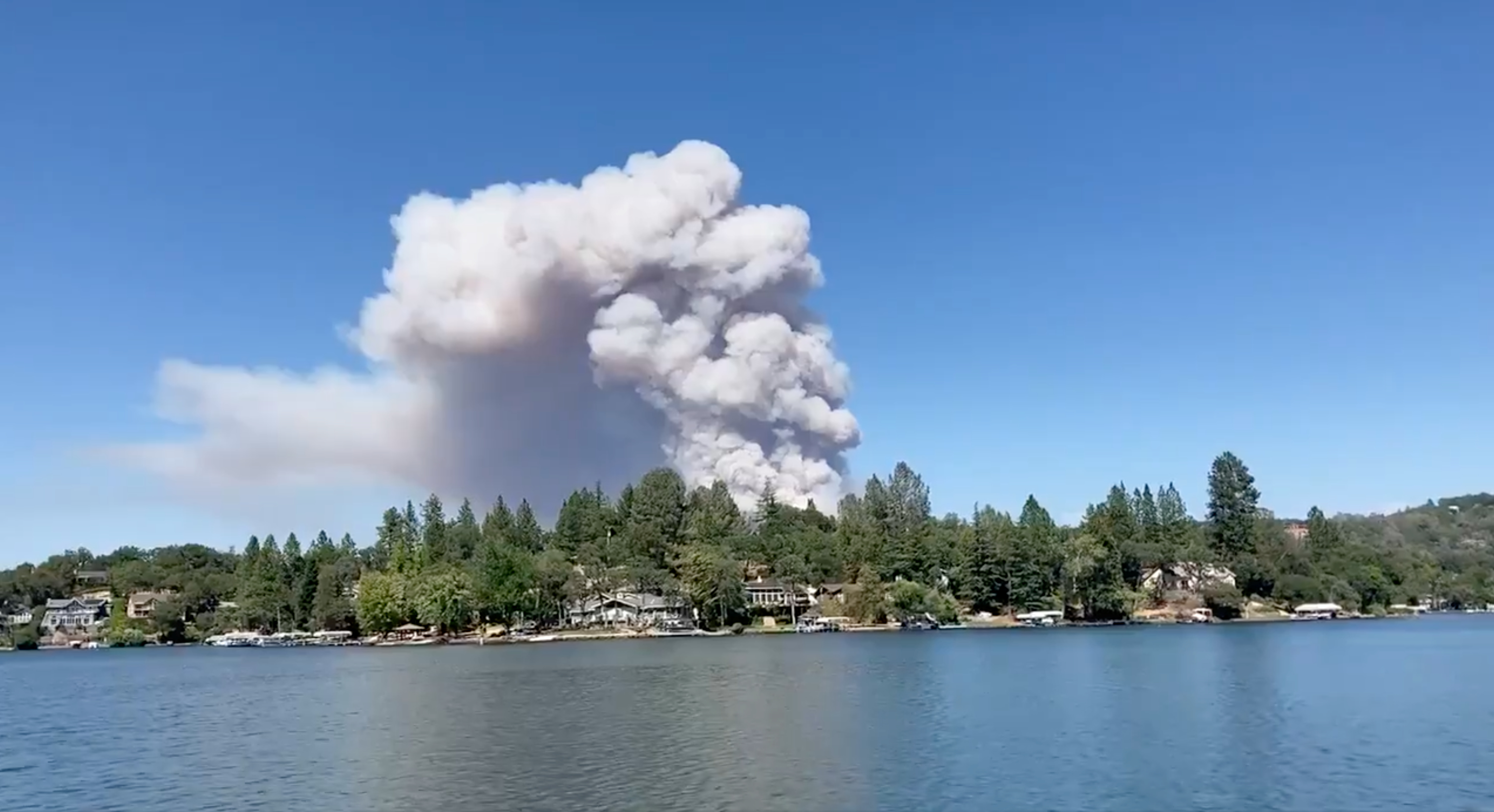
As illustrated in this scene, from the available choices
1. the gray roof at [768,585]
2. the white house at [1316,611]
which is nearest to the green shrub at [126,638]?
the gray roof at [768,585]

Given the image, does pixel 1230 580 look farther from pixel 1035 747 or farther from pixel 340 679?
pixel 1035 747

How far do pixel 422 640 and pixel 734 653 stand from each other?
58.8m

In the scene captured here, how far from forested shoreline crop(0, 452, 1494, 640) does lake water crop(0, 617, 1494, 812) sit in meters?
60.9

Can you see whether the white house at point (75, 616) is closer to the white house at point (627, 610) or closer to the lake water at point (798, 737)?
the white house at point (627, 610)

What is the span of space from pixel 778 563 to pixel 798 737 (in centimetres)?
12286

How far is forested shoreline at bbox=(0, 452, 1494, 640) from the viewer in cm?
13725

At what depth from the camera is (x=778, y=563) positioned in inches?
6280

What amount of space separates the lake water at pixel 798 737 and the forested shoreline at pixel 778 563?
60.9 metres

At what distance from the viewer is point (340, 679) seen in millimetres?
74312

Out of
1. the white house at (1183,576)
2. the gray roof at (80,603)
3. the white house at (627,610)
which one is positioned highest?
the gray roof at (80,603)

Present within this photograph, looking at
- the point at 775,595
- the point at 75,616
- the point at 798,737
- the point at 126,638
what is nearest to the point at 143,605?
the point at 75,616

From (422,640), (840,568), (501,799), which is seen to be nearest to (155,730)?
(501,799)

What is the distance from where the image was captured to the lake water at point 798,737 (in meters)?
27.9

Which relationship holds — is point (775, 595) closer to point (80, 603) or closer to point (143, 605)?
point (143, 605)
